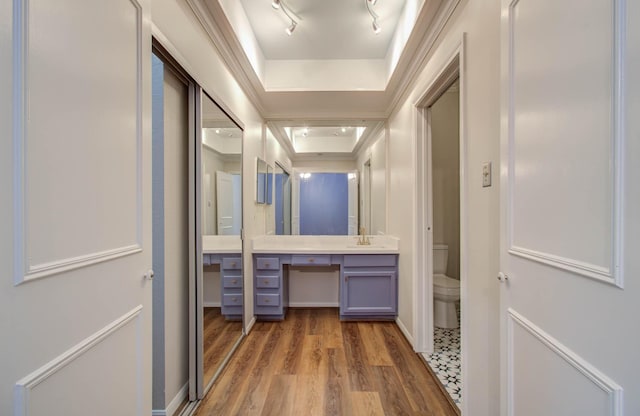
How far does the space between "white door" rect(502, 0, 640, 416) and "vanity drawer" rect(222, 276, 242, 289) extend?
5.88ft

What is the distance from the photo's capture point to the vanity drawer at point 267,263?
2.83 metres

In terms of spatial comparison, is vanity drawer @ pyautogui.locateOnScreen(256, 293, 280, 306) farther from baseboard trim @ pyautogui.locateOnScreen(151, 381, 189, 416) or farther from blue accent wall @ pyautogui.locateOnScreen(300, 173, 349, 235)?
baseboard trim @ pyautogui.locateOnScreen(151, 381, 189, 416)

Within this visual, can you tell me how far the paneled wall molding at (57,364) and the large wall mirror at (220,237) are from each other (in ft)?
2.84

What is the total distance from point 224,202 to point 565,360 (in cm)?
198

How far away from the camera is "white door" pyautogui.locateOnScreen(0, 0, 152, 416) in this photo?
0.58 meters

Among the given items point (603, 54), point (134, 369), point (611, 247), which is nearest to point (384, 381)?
point (134, 369)

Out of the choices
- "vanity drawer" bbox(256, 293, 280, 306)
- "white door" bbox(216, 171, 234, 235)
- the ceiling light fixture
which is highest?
the ceiling light fixture

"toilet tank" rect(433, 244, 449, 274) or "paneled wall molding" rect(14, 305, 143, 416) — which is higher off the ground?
"paneled wall molding" rect(14, 305, 143, 416)

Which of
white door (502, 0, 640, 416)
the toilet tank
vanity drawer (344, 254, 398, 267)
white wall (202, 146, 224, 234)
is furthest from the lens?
the toilet tank

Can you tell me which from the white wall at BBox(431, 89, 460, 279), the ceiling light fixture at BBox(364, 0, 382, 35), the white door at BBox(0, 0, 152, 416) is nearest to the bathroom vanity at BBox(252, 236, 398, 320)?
the white wall at BBox(431, 89, 460, 279)

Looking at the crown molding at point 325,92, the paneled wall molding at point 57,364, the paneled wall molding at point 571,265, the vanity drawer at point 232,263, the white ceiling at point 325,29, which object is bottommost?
the vanity drawer at point 232,263

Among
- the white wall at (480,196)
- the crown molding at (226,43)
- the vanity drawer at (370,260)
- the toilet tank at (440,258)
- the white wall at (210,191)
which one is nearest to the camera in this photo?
the white wall at (480,196)

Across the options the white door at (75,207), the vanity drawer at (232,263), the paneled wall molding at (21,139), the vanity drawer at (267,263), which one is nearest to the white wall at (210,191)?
the vanity drawer at (232,263)

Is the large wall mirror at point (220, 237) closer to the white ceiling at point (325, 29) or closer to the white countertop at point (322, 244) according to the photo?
the white countertop at point (322, 244)
